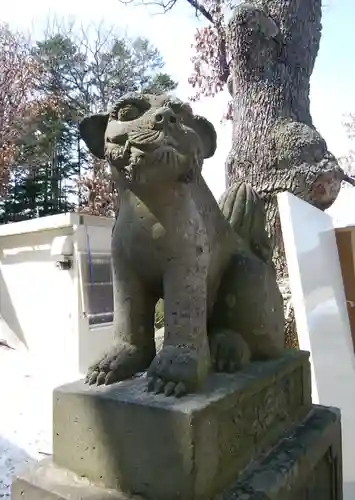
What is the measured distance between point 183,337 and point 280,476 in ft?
1.12

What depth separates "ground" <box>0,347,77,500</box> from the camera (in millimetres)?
2282

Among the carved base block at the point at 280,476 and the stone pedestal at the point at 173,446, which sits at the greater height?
the stone pedestal at the point at 173,446

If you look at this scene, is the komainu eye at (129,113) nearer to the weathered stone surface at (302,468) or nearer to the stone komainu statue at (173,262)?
the stone komainu statue at (173,262)

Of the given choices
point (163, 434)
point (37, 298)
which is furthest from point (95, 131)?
point (37, 298)

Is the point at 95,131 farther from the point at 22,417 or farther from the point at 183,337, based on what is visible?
the point at 22,417

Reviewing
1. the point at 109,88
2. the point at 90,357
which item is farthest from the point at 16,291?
the point at 109,88

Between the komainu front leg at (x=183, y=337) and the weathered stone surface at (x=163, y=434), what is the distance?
0.03 metres

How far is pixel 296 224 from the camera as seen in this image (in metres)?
2.07

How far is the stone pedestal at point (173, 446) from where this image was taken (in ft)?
2.47

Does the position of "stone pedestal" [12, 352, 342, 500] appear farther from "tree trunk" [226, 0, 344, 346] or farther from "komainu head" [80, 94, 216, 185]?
"tree trunk" [226, 0, 344, 346]

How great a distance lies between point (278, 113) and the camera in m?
2.92

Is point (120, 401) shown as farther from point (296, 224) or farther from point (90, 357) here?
point (90, 357)

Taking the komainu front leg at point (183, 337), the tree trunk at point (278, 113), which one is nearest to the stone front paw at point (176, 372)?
the komainu front leg at point (183, 337)

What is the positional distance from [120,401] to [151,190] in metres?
0.41
